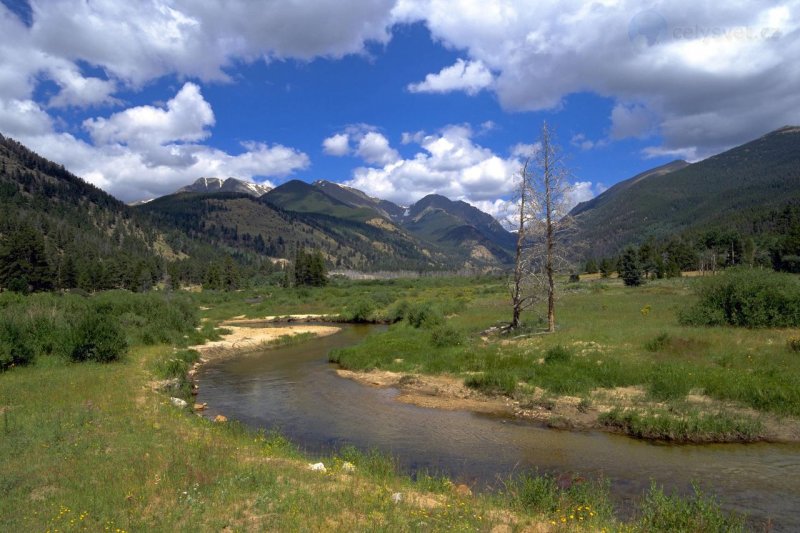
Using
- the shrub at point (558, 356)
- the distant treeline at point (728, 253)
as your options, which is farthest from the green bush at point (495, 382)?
the distant treeline at point (728, 253)

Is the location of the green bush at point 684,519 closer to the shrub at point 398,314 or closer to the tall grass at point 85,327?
the tall grass at point 85,327

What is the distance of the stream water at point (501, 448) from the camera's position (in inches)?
534

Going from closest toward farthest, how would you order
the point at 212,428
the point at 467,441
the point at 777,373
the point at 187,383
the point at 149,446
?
the point at 149,446 → the point at 212,428 → the point at 467,441 → the point at 777,373 → the point at 187,383

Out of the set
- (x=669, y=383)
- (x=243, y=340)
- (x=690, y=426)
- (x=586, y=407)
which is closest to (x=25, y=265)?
(x=243, y=340)

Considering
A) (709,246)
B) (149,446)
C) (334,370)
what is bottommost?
(334,370)

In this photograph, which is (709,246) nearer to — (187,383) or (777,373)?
(777,373)

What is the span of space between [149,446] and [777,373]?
2379cm

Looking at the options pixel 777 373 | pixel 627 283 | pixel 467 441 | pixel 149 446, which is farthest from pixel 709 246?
pixel 149 446

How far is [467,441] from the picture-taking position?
1869 cm

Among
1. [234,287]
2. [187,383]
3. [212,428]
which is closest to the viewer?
[212,428]

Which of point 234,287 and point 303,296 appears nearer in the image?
point 303,296

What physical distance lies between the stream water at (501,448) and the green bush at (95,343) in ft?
24.2

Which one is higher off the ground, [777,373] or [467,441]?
[777,373]

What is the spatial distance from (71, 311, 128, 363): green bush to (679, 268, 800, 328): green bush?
37.2 m
